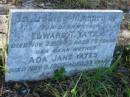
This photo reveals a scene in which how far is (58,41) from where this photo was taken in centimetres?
346

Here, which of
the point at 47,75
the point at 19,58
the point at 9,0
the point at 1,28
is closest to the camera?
the point at 19,58

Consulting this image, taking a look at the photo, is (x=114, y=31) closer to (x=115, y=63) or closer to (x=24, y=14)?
(x=115, y=63)

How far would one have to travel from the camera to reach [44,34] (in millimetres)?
3357

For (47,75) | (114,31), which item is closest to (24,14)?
(47,75)

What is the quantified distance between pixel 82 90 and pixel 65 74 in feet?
0.95

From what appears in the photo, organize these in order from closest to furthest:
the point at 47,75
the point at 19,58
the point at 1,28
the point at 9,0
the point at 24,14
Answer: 1. the point at 24,14
2. the point at 19,58
3. the point at 47,75
4. the point at 1,28
5. the point at 9,0

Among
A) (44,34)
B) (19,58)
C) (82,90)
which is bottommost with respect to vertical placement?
(82,90)

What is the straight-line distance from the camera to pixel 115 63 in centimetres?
378

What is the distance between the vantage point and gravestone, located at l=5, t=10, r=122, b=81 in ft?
10.7

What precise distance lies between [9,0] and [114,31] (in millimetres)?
1881

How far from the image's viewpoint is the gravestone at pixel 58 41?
3.26 meters

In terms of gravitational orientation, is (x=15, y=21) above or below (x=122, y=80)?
above

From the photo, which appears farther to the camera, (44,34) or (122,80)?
(122,80)

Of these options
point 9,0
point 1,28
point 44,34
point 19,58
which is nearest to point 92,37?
point 44,34
